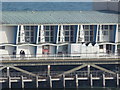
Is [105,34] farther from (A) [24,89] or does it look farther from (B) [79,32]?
(A) [24,89]

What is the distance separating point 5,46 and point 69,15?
38.8ft

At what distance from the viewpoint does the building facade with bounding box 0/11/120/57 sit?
369ft

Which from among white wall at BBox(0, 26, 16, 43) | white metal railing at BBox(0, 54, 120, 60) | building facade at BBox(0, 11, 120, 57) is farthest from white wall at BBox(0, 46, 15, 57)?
white metal railing at BBox(0, 54, 120, 60)

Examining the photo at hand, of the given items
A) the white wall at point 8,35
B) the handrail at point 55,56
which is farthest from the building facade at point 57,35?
the handrail at point 55,56

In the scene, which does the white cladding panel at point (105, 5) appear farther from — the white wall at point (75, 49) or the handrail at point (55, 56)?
the handrail at point (55, 56)

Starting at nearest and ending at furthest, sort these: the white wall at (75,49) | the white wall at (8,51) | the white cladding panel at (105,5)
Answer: the white wall at (8,51) < the white wall at (75,49) < the white cladding panel at (105,5)

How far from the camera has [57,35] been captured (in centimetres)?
11331

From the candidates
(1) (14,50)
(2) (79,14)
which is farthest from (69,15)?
(1) (14,50)

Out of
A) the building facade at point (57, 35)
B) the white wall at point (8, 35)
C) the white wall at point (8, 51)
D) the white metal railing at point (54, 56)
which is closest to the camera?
the white metal railing at point (54, 56)

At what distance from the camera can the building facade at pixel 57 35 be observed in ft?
369

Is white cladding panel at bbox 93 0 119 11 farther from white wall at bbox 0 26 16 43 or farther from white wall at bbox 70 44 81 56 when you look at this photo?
white wall at bbox 0 26 16 43

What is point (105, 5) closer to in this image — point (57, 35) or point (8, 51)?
point (57, 35)

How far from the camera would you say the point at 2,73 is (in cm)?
10819

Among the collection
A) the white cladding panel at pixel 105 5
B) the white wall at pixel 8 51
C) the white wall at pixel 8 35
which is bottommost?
the white wall at pixel 8 51
